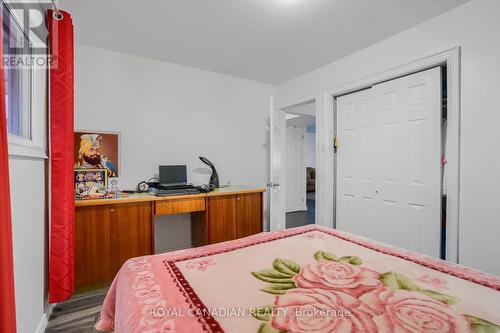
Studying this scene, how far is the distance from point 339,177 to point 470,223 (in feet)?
4.41

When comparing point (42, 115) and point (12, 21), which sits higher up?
point (12, 21)

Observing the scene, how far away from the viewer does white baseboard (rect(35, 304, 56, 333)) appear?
1.52 metres

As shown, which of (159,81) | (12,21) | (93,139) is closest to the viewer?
(12,21)

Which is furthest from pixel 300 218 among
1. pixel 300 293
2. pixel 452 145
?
pixel 300 293

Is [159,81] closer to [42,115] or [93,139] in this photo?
[93,139]

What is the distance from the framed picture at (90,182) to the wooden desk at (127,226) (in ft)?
0.83

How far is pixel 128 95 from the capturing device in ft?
8.79

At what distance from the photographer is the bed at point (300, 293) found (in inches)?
27.0

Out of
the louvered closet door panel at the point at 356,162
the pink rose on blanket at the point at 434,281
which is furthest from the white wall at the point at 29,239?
the louvered closet door panel at the point at 356,162

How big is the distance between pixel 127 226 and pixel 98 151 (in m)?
0.91

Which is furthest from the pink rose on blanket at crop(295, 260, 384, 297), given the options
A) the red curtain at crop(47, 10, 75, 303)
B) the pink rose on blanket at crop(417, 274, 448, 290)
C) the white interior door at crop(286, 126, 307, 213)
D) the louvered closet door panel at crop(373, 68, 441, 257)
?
the white interior door at crop(286, 126, 307, 213)

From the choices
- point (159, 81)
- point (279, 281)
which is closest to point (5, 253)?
point (279, 281)

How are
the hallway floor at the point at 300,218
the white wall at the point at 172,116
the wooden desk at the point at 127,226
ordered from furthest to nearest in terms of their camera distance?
A: the hallway floor at the point at 300,218 < the white wall at the point at 172,116 < the wooden desk at the point at 127,226

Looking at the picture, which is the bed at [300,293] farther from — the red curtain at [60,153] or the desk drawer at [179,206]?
the desk drawer at [179,206]
